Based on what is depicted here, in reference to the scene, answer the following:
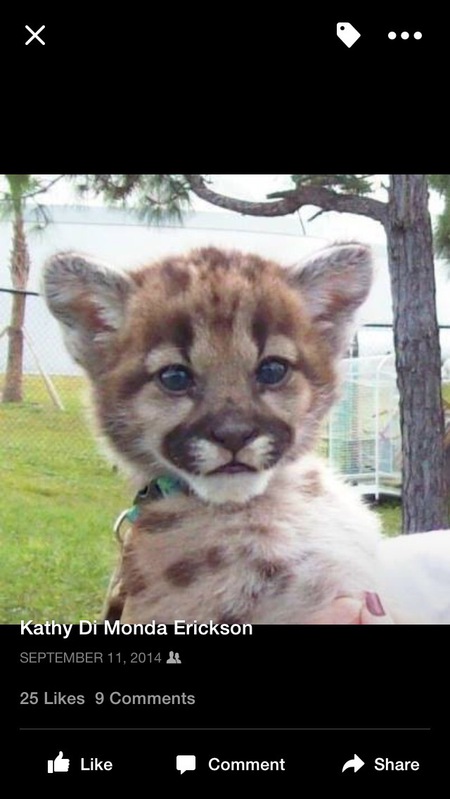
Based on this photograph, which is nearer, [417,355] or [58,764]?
[58,764]

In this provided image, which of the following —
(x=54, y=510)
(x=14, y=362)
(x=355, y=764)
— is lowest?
(x=355, y=764)

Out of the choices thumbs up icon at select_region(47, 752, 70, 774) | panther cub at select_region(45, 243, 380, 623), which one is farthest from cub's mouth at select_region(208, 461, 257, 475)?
thumbs up icon at select_region(47, 752, 70, 774)

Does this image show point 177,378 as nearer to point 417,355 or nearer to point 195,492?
point 195,492

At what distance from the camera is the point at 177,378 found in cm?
83

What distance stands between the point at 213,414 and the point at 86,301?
0.37 feet

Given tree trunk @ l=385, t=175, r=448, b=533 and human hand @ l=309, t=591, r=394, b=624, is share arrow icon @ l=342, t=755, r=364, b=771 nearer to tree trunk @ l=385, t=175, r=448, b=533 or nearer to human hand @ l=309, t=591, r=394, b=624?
human hand @ l=309, t=591, r=394, b=624

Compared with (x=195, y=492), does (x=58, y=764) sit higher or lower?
lower

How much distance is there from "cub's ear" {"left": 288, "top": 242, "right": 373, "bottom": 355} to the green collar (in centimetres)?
14

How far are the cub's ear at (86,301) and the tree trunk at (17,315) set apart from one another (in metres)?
0.02

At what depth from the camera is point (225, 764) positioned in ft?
2.64

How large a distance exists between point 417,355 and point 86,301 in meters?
0.26

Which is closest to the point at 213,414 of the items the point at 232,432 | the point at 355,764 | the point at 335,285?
the point at 232,432
